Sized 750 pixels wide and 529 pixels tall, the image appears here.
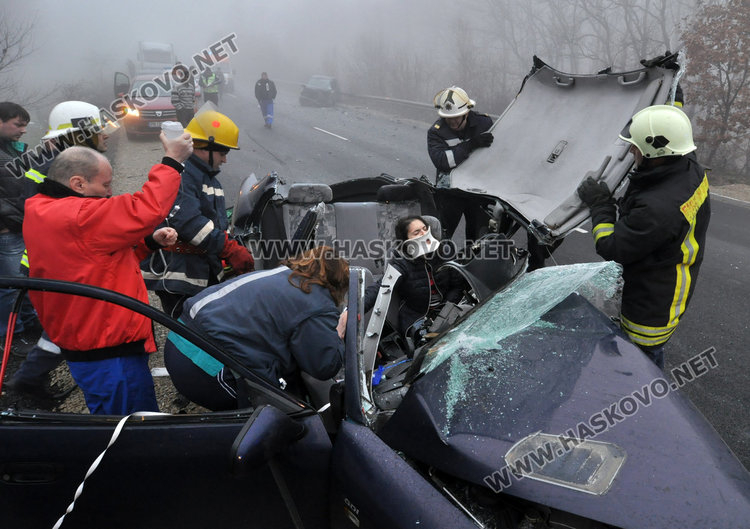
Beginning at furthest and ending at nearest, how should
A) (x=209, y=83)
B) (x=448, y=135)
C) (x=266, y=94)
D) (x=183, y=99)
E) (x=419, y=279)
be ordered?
(x=209, y=83), (x=266, y=94), (x=183, y=99), (x=448, y=135), (x=419, y=279)

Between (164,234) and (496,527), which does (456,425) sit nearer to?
(496,527)

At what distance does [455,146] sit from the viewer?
4711mm

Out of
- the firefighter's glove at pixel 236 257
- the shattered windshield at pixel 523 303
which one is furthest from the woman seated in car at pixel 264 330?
the firefighter's glove at pixel 236 257

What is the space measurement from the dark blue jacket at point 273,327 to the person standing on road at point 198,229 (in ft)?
3.99

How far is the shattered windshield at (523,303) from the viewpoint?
1.91 meters

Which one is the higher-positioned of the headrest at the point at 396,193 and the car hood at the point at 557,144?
the car hood at the point at 557,144

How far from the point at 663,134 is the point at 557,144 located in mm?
1466

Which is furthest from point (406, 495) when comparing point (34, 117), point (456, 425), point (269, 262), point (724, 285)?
point (34, 117)

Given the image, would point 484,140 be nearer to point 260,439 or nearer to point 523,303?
point 523,303

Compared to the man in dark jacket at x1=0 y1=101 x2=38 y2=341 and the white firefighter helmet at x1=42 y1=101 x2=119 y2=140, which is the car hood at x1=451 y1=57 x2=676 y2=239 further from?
the man in dark jacket at x1=0 y1=101 x2=38 y2=341

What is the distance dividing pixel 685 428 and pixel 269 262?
10.3 ft

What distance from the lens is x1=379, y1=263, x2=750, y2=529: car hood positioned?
4.60 feet

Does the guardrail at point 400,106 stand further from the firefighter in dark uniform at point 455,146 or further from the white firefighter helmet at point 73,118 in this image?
the white firefighter helmet at point 73,118

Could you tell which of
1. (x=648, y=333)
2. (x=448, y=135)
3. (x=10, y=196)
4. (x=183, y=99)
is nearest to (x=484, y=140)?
(x=448, y=135)
